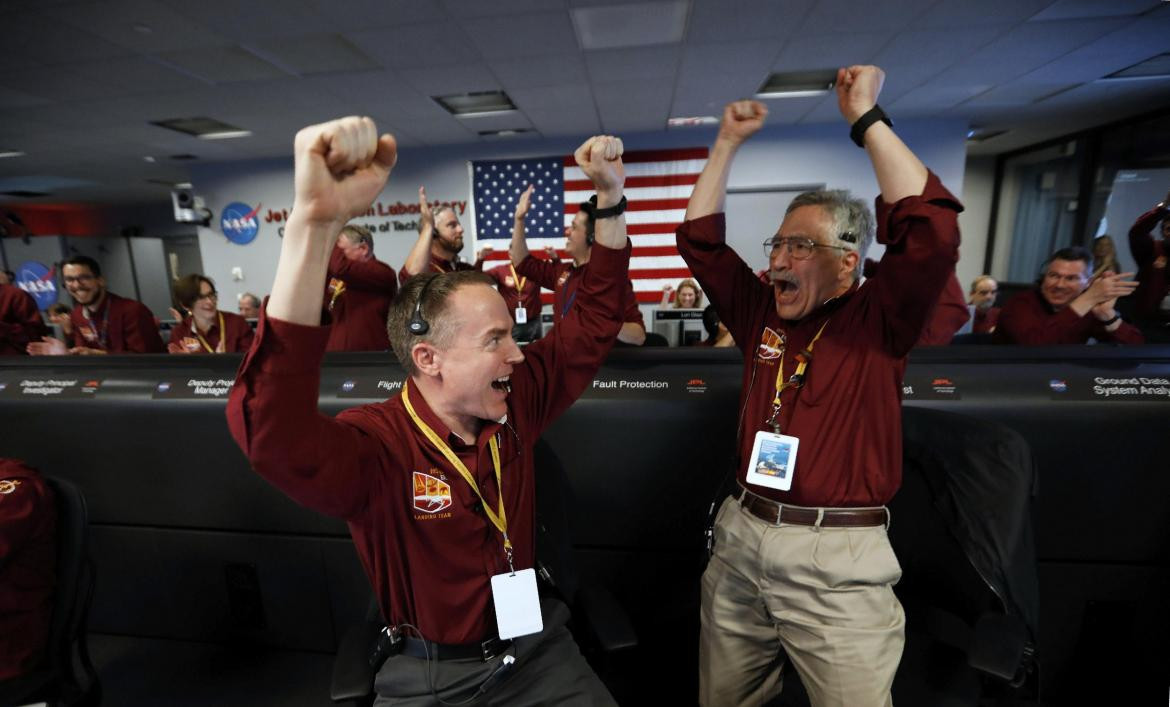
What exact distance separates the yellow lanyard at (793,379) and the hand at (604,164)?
57 centimetres

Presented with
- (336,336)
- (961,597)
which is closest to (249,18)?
(336,336)

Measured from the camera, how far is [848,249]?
1159 mm

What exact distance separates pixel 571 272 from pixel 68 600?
99.5 inches

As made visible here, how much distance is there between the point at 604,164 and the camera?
46.7 inches

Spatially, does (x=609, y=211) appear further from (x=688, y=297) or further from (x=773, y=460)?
(x=688, y=297)

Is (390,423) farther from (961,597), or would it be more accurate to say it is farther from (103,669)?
(103,669)

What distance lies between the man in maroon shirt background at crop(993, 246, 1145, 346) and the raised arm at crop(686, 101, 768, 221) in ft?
6.04

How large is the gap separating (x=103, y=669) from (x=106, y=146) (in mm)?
6856

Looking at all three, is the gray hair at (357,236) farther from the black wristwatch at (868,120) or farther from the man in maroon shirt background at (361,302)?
the black wristwatch at (868,120)

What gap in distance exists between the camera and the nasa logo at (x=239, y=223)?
7.35 m

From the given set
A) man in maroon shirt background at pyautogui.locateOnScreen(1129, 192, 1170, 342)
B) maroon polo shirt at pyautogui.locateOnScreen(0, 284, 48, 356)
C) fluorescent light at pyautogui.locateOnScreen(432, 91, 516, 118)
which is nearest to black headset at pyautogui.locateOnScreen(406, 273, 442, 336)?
man in maroon shirt background at pyautogui.locateOnScreen(1129, 192, 1170, 342)

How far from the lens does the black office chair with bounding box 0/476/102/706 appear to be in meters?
1.33

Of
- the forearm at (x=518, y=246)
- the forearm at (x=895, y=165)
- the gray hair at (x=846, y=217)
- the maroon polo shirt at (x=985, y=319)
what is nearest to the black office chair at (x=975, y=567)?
the gray hair at (x=846, y=217)

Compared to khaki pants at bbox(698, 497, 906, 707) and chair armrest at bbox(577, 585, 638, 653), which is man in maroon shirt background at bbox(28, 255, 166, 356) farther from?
khaki pants at bbox(698, 497, 906, 707)
